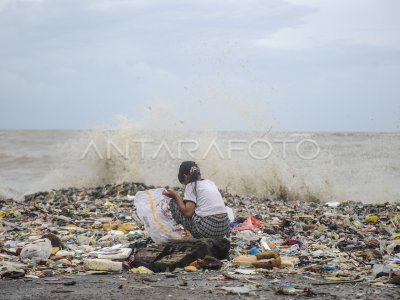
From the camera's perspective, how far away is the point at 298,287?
4.80 m

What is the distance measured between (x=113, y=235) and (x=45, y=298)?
Result: 10.6ft

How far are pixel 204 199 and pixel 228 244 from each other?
0.61 m

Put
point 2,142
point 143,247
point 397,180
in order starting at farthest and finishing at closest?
point 2,142, point 397,180, point 143,247

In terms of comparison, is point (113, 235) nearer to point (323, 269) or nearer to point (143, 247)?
point (143, 247)

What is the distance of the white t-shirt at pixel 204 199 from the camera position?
6.51 m

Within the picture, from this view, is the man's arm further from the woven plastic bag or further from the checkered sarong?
the woven plastic bag

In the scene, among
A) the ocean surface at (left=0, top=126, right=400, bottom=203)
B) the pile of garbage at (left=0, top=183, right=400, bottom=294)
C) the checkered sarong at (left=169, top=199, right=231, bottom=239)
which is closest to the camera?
the pile of garbage at (left=0, top=183, right=400, bottom=294)

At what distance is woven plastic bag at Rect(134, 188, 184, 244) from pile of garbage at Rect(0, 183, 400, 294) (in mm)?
204

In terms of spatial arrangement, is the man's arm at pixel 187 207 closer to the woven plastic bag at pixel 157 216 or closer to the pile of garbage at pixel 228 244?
the woven plastic bag at pixel 157 216

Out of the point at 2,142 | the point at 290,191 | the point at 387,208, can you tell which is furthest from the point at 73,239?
the point at 2,142

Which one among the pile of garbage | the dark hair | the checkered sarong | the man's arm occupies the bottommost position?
the pile of garbage

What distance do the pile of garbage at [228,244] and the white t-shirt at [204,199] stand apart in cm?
48

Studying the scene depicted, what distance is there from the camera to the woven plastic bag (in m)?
6.54

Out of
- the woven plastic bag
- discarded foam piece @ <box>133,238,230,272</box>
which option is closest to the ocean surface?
the woven plastic bag
